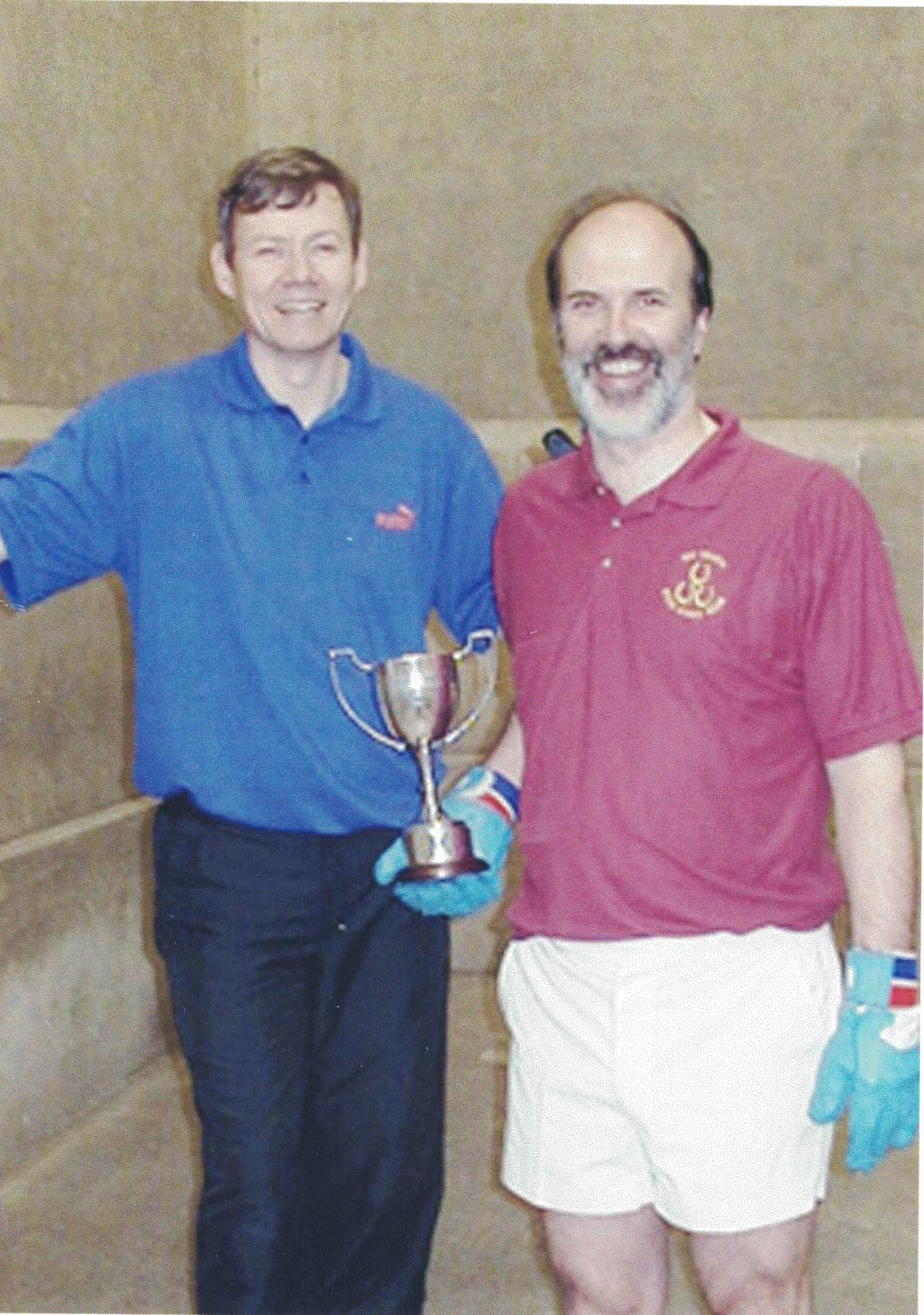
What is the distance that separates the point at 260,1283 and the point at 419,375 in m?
4.07

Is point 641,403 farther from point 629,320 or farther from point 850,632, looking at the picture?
point 850,632

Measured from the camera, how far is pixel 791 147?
6152mm

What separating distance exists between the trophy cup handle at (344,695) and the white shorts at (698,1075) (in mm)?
577

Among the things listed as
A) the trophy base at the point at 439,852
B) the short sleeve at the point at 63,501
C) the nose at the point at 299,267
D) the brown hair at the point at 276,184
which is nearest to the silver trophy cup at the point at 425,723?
the trophy base at the point at 439,852

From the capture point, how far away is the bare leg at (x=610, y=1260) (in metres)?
2.52

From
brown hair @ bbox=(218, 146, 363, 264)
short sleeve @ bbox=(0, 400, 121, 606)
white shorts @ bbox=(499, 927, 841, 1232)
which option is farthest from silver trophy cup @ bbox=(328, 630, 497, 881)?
brown hair @ bbox=(218, 146, 363, 264)

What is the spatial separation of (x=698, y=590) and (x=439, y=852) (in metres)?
0.58

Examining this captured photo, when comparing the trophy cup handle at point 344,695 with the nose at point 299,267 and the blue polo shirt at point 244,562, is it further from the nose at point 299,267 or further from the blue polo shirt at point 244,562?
the nose at point 299,267

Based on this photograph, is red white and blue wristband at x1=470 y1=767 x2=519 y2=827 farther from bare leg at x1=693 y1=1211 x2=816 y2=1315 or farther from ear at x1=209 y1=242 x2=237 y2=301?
ear at x1=209 y1=242 x2=237 y2=301

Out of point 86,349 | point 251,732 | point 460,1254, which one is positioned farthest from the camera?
point 86,349

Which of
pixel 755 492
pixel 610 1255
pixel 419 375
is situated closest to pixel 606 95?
pixel 419 375

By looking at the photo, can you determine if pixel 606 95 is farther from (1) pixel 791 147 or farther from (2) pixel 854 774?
(2) pixel 854 774

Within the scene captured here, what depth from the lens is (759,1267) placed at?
8.04 feet

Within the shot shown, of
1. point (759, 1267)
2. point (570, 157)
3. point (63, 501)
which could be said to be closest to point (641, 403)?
point (63, 501)
